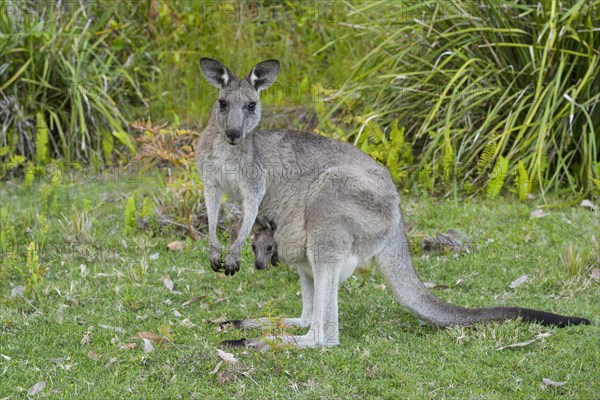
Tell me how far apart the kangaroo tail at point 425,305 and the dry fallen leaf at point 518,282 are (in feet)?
2.84

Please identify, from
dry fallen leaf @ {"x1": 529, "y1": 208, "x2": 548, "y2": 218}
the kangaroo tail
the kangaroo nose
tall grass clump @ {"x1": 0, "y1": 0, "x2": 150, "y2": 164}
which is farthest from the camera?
tall grass clump @ {"x1": 0, "y1": 0, "x2": 150, "y2": 164}

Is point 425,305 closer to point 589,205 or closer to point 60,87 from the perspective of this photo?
point 589,205

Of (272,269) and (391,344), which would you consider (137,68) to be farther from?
(391,344)

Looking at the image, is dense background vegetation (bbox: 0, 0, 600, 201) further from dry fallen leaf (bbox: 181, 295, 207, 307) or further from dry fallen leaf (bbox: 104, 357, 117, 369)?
dry fallen leaf (bbox: 104, 357, 117, 369)

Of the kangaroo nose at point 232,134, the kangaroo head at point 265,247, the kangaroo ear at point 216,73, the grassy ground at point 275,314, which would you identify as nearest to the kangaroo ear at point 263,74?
the kangaroo ear at point 216,73

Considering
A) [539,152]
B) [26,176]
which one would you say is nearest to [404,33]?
[539,152]

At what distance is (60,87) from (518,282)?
4.97 meters

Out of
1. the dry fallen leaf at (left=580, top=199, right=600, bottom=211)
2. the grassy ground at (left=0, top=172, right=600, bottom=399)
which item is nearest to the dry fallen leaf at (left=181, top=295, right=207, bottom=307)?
the grassy ground at (left=0, top=172, right=600, bottom=399)

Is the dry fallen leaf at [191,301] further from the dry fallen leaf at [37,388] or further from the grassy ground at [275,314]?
the dry fallen leaf at [37,388]

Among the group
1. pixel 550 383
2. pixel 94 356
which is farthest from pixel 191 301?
pixel 550 383

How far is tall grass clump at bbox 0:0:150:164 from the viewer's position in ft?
25.5

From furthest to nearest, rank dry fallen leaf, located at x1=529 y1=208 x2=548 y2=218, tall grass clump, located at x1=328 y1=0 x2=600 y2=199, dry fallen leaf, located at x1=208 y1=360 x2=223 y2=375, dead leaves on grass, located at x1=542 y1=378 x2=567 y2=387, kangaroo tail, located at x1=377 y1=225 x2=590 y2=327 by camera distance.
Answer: tall grass clump, located at x1=328 y1=0 x2=600 y2=199 < dry fallen leaf, located at x1=529 y1=208 x2=548 y2=218 < kangaroo tail, located at x1=377 y1=225 x2=590 y2=327 < dry fallen leaf, located at x1=208 y1=360 x2=223 y2=375 < dead leaves on grass, located at x1=542 y1=378 x2=567 y2=387

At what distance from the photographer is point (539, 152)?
251 inches

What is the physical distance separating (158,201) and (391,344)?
2687 millimetres
